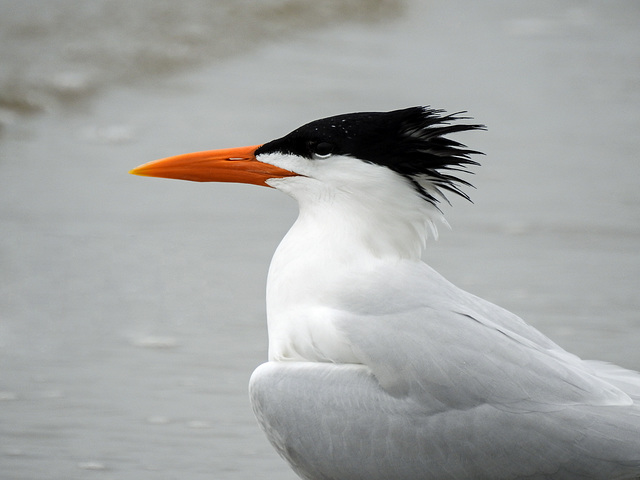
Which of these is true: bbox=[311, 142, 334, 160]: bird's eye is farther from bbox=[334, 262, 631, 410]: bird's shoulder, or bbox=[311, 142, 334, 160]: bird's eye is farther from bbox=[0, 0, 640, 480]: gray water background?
bbox=[0, 0, 640, 480]: gray water background

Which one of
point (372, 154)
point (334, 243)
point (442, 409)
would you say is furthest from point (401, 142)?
point (442, 409)

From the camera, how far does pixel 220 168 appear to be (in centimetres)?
366

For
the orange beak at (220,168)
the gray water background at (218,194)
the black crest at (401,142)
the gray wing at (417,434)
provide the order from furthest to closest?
the gray water background at (218,194)
the orange beak at (220,168)
the black crest at (401,142)
the gray wing at (417,434)

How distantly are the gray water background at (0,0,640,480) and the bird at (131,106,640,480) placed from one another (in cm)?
101

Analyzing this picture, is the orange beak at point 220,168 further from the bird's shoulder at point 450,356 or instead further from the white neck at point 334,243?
the bird's shoulder at point 450,356

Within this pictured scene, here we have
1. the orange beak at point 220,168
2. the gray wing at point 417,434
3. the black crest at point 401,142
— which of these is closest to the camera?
the gray wing at point 417,434

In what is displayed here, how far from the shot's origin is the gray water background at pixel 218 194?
14.8 ft

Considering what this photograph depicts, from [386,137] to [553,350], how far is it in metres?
0.85

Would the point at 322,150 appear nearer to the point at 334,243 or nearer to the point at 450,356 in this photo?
the point at 334,243

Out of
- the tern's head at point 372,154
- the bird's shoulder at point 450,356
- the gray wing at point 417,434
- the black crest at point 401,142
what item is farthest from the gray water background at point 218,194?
the black crest at point 401,142

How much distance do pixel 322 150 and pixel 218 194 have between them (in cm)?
349

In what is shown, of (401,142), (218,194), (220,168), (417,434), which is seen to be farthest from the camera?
(218,194)

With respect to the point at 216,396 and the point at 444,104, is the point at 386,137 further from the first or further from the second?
the point at 444,104

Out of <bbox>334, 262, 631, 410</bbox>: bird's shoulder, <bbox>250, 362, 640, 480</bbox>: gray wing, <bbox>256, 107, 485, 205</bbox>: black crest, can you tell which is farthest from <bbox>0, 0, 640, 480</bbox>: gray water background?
<bbox>256, 107, 485, 205</bbox>: black crest
